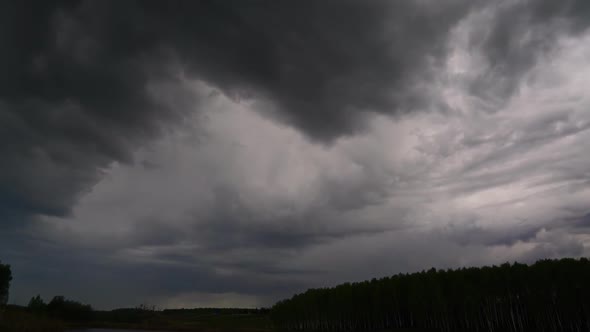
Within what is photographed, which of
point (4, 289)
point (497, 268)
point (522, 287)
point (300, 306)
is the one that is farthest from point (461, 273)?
point (4, 289)

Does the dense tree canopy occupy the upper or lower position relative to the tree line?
upper

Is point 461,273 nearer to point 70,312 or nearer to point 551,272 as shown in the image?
point 551,272

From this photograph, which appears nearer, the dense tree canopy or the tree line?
the tree line

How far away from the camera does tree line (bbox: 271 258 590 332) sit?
8344 centimetres

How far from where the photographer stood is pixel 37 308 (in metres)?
174

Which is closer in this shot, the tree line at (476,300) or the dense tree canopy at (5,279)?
the tree line at (476,300)

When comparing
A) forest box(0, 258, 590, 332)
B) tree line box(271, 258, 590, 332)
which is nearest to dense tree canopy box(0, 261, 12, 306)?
forest box(0, 258, 590, 332)

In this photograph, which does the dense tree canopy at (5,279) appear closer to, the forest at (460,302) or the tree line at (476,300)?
the forest at (460,302)

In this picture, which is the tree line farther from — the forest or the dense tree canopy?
the dense tree canopy

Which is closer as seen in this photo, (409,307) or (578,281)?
(578,281)

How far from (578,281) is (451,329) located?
36.8 m

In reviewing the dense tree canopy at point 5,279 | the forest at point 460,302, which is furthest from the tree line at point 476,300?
the dense tree canopy at point 5,279

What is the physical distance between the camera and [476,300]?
95.0 metres

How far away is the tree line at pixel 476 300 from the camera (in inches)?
3285
